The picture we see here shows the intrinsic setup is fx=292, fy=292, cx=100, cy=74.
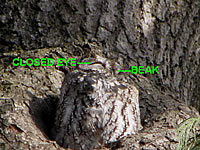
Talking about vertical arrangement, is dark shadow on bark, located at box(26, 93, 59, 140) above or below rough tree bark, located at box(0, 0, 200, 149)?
below

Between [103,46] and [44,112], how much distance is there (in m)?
0.58

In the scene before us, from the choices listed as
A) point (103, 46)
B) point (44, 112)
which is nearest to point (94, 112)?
point (44, 112)

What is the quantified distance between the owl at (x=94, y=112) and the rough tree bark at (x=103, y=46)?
0.09 metres

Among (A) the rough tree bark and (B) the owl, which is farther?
(A) the rough tree bark

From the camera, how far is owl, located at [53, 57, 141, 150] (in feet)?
4.84

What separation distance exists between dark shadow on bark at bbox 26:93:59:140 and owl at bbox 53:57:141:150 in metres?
0.07

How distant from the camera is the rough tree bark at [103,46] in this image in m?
1.60

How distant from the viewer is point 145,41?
198 cm

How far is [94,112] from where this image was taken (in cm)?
149

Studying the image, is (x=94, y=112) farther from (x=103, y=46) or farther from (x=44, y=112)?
(x=103, y=46)

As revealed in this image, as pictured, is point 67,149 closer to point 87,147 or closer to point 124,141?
point 87,147

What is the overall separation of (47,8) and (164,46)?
841 millimetres

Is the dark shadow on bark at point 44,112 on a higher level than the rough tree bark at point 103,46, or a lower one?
lower

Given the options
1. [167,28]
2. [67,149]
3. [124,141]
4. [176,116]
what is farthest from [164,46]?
[67,149]
